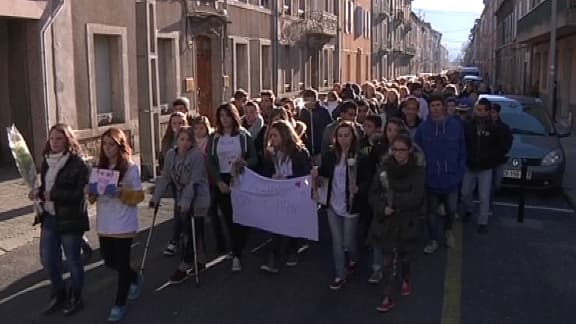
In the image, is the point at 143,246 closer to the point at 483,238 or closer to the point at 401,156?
the point at 401,156

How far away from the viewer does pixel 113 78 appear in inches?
521

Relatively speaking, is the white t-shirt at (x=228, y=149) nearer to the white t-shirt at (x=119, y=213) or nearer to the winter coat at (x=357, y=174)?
the winter coat at (x=357, y=174)

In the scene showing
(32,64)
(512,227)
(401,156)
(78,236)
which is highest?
(32,64)

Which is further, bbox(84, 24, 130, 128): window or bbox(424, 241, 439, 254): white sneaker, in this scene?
bbox(84, 24, 130, 128): window

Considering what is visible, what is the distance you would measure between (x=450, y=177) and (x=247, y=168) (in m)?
2.40

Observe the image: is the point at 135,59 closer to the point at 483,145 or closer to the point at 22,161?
the point at 483,145

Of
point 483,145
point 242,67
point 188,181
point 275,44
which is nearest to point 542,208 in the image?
point 483,145

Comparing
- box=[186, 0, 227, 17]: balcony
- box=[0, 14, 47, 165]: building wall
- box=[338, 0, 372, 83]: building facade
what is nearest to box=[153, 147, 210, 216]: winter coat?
box=[0, 14, 47, 165]: building wall

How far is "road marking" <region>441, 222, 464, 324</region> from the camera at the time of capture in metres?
5.68

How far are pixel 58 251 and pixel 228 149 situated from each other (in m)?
2.21

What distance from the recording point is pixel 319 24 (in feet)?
93.7

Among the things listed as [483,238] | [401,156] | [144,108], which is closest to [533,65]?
[144,108]

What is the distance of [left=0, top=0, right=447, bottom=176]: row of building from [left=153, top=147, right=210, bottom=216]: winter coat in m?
5.39

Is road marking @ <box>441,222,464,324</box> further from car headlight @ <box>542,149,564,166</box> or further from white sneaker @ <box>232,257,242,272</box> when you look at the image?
car headlight @ <box>542,149,564,166</box>
